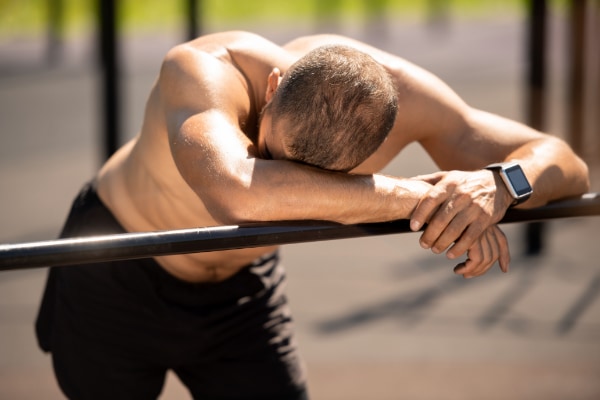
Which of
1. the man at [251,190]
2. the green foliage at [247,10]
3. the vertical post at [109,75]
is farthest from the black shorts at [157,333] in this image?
the green foliage at [247,10]

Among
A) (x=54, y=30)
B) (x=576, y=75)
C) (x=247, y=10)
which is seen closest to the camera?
(x=576, y=75)

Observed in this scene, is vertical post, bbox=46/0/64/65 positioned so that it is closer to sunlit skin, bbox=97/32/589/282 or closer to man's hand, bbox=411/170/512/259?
sunlit skin, bbox=97/32/589/282

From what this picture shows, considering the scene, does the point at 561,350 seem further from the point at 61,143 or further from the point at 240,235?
the point at 61,143

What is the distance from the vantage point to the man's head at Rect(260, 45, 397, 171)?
78.5 inches

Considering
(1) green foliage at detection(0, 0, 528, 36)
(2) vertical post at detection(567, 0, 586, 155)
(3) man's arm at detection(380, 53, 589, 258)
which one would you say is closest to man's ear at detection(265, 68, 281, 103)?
(3) man's arm at detection(380, 53, 589, 258)

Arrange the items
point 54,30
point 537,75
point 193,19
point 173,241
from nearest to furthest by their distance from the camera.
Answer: point 173,241 < point 537,75 < point 193,19 < point 54,30

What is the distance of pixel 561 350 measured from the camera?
417cm

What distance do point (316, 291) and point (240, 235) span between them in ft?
10.5

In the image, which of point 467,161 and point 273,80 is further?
point 467,161

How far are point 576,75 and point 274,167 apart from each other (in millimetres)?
4690

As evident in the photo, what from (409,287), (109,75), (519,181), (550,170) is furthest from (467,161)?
(109,75)

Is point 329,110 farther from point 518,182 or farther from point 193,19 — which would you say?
point 193,19

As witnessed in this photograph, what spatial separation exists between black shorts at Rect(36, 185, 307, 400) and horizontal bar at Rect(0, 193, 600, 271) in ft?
2.55

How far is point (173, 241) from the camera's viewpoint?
1.74 meters
